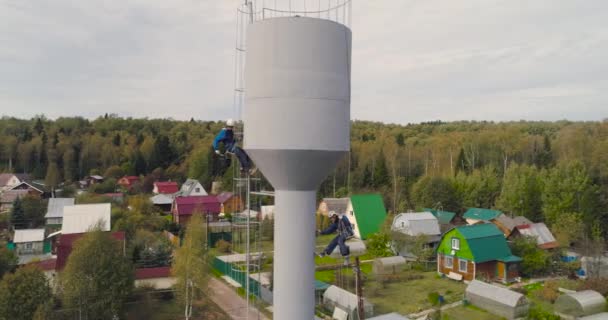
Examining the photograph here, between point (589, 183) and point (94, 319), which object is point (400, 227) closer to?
point (589, 183)

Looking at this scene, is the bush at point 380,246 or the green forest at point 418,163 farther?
the green forest at point 418,163

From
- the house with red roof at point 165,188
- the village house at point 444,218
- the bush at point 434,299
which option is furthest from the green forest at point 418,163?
the bush at point 434,299

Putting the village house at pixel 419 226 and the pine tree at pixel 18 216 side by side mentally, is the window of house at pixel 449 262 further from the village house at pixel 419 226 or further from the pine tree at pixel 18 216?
the pine tree at pixel 18 216

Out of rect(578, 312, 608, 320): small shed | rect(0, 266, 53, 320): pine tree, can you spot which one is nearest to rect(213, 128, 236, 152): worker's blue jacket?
rect(0, 266, 53, 320): pine tree

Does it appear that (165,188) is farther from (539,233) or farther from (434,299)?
(539,233)

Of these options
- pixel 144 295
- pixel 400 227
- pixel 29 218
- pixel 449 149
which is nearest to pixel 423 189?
pixel 400 227

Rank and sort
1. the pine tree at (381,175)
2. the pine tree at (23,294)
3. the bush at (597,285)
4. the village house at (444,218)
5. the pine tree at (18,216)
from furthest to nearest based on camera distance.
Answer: the pine tree at (381,175) → the pine tree at (18,216) → the village house at (444,218) → the bush at (597,285) → the pine tree at (23,294)

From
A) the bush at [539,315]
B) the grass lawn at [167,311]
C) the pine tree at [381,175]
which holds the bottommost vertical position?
the grass lawn at [167,311]
